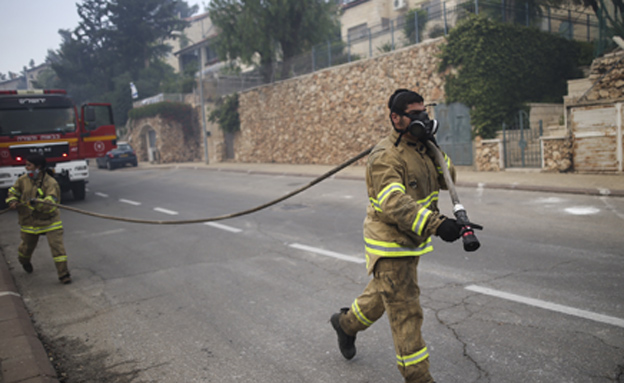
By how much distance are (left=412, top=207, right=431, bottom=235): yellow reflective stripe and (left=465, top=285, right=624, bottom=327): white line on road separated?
7.83ft

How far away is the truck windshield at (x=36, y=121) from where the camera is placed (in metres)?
13.7

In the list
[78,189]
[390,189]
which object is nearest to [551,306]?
[390,189]

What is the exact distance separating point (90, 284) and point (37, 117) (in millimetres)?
9864

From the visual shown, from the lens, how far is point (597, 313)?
4199mm

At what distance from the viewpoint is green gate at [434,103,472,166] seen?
18094 millimetres

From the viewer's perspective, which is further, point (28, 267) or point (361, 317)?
point (28, 267)

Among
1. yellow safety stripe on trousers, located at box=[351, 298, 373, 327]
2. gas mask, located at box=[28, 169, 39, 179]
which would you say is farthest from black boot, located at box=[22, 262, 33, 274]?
yellow safety stripe on trousers, located at box=[351, 298, 373, 327]

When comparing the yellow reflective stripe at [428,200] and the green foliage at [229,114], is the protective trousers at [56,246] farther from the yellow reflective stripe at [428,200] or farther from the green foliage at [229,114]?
the green foliage at [229,114]

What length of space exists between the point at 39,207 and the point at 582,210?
30.3 ft

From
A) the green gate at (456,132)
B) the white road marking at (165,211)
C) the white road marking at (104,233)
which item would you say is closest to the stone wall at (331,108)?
the green gate at (456,132)

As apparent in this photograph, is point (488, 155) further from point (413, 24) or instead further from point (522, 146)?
point (413, 24)

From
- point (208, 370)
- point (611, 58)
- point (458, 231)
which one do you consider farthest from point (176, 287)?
point (611, 58)

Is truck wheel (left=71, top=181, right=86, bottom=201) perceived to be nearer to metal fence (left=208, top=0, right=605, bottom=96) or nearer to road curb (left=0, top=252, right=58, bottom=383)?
road curb (left=0, top=252, right=58, bottom=383)

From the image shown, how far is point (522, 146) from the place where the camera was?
52.4 feet
